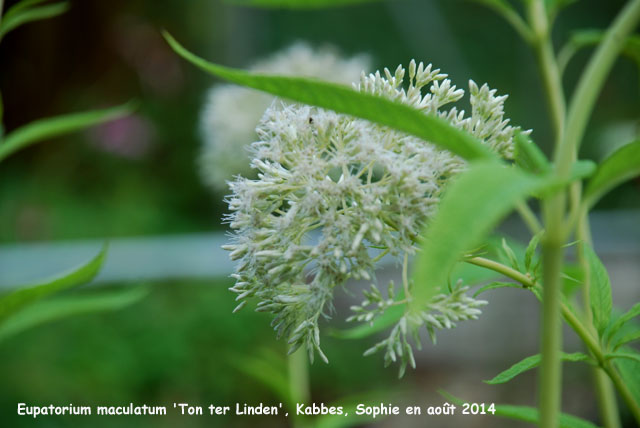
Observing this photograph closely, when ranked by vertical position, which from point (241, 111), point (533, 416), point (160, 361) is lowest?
point (533, 416)

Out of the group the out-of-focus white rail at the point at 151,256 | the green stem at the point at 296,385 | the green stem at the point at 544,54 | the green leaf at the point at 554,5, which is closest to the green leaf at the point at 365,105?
the green stem at the point at 544,54

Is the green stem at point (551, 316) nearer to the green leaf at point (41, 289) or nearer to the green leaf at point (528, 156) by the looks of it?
the green leaf at point (528, 156)

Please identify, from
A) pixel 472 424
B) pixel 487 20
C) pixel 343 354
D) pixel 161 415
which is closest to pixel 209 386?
pixel 161 415

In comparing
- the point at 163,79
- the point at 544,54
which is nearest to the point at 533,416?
the point at 544,54

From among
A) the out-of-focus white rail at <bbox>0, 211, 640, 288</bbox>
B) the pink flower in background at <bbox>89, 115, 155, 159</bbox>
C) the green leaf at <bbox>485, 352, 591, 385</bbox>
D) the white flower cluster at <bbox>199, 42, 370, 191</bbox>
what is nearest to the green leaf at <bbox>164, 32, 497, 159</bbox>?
the green leaf at <bbox>485, 352, 591, 385</bbox>

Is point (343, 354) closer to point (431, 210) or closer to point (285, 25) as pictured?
point (285, 25)

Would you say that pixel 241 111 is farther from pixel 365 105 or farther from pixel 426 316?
pixel 365 105
